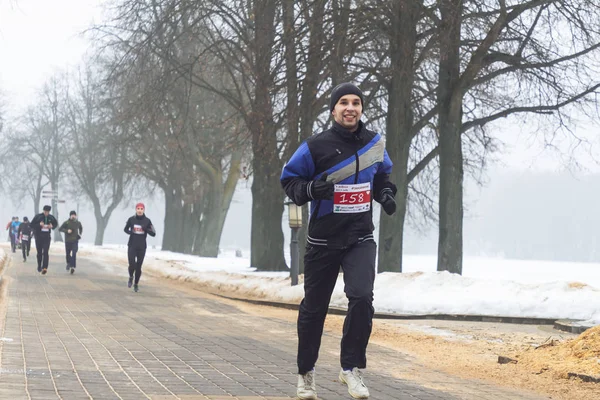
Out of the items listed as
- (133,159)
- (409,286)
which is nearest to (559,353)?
(409,286)

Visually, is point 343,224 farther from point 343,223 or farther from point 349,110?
point 349,110

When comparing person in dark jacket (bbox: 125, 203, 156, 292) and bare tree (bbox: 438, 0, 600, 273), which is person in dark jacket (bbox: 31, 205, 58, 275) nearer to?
person in dark jacket (bbox: 125, 203, 156, 292)

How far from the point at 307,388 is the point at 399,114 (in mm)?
15053

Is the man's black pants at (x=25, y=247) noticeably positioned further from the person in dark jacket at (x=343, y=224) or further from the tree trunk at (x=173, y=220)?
the person in dark jacket at (x=343, y=224)

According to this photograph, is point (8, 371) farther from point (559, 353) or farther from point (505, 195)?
point (505, 195)

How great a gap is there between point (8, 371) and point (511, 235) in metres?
96.4

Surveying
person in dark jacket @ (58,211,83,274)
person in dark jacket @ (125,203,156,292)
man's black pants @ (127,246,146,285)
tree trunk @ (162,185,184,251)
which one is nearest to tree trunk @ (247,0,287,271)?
person in dark jacket @ (125,203,156,292)

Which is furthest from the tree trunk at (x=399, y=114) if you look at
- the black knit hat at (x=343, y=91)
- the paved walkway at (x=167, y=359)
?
the black knit hat at (x=343, y=91)

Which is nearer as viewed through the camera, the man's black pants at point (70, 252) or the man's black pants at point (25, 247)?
the man's black pants at point (70, 252)

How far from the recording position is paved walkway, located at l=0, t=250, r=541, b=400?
7297mm

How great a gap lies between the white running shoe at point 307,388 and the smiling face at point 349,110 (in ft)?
5.38

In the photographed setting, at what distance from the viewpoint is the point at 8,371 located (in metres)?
7.77

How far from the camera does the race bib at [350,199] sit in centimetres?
678

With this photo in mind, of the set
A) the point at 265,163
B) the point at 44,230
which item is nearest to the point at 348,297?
the point at 265,163
